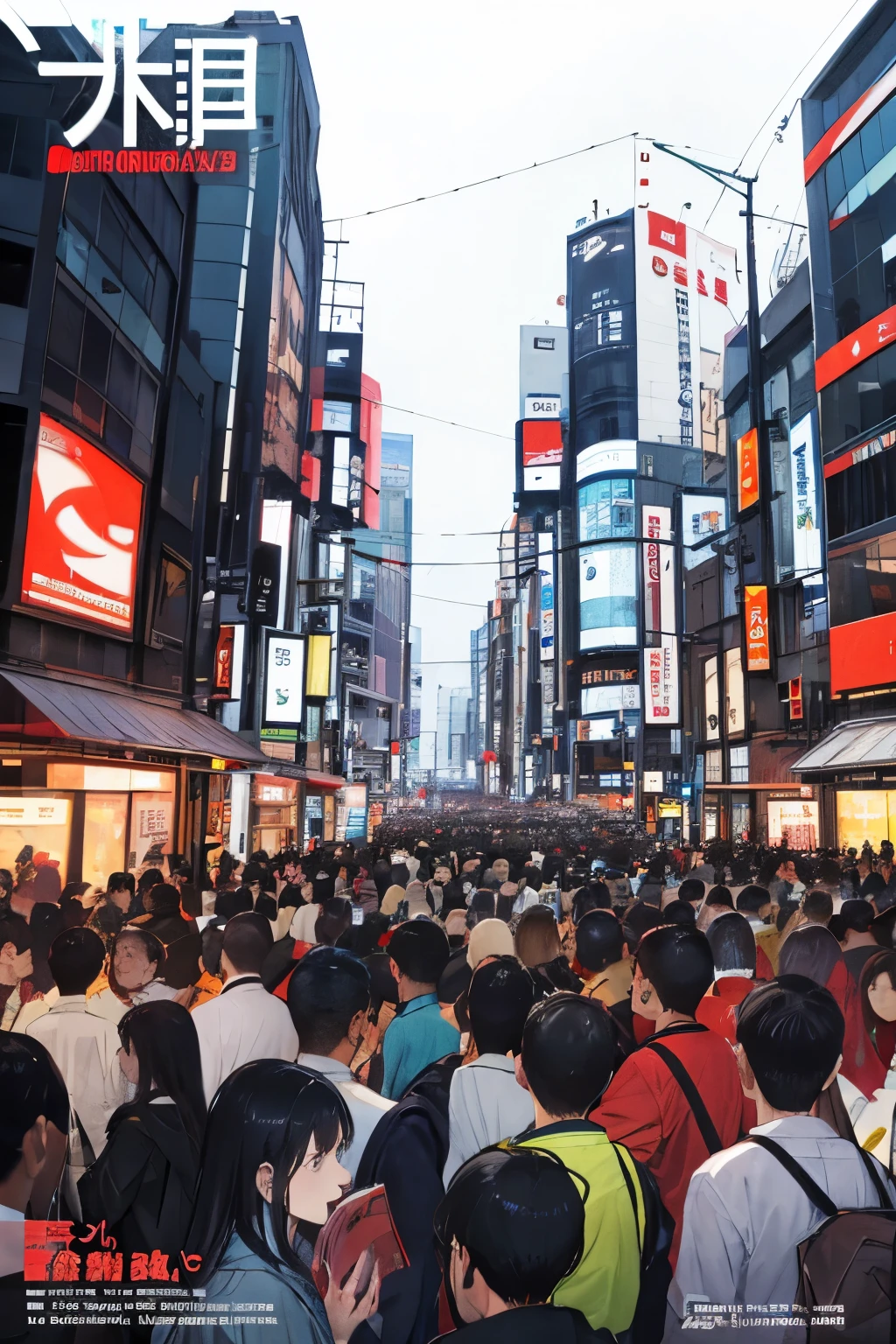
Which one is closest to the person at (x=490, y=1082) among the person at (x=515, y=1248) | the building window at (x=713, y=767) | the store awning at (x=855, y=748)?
the person at (x=515, y=1248)

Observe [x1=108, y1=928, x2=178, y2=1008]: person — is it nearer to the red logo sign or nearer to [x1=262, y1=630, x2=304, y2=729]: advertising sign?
[x1=262, y1=630, x2=304, y2=729]: advertising sign

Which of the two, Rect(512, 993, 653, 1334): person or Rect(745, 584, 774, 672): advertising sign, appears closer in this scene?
Rect(512, 993, 653, 1334): person

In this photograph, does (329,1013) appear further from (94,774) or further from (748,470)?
(748,470)

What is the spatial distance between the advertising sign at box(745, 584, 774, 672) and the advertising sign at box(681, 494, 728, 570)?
18.0m

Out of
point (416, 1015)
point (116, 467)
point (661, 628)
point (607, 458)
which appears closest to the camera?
point (416, 1015)

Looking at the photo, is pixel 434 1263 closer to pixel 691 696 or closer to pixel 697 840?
pixel 697 840

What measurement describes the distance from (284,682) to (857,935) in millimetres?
28158

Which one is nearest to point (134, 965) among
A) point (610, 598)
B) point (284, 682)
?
point (284, 682)

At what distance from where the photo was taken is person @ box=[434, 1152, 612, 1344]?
6.95 feet

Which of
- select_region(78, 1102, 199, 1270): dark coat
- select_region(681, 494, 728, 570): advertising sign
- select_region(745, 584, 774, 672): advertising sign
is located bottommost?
select_region(78, 1102, 199, 1270): dark coat

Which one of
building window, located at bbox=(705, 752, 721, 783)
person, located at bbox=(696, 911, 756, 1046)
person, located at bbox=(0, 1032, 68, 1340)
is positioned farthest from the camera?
building window, located at bbox=(705, 752, 721, 783)

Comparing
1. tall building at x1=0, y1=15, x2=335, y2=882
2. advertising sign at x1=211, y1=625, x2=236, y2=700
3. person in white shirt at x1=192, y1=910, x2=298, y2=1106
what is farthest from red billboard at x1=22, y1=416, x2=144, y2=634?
person in white shirt at x1=192, y1=910, x2=298, y2=1106

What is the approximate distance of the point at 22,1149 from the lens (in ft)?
10.3

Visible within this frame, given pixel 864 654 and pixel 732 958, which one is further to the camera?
pixel 864 654
